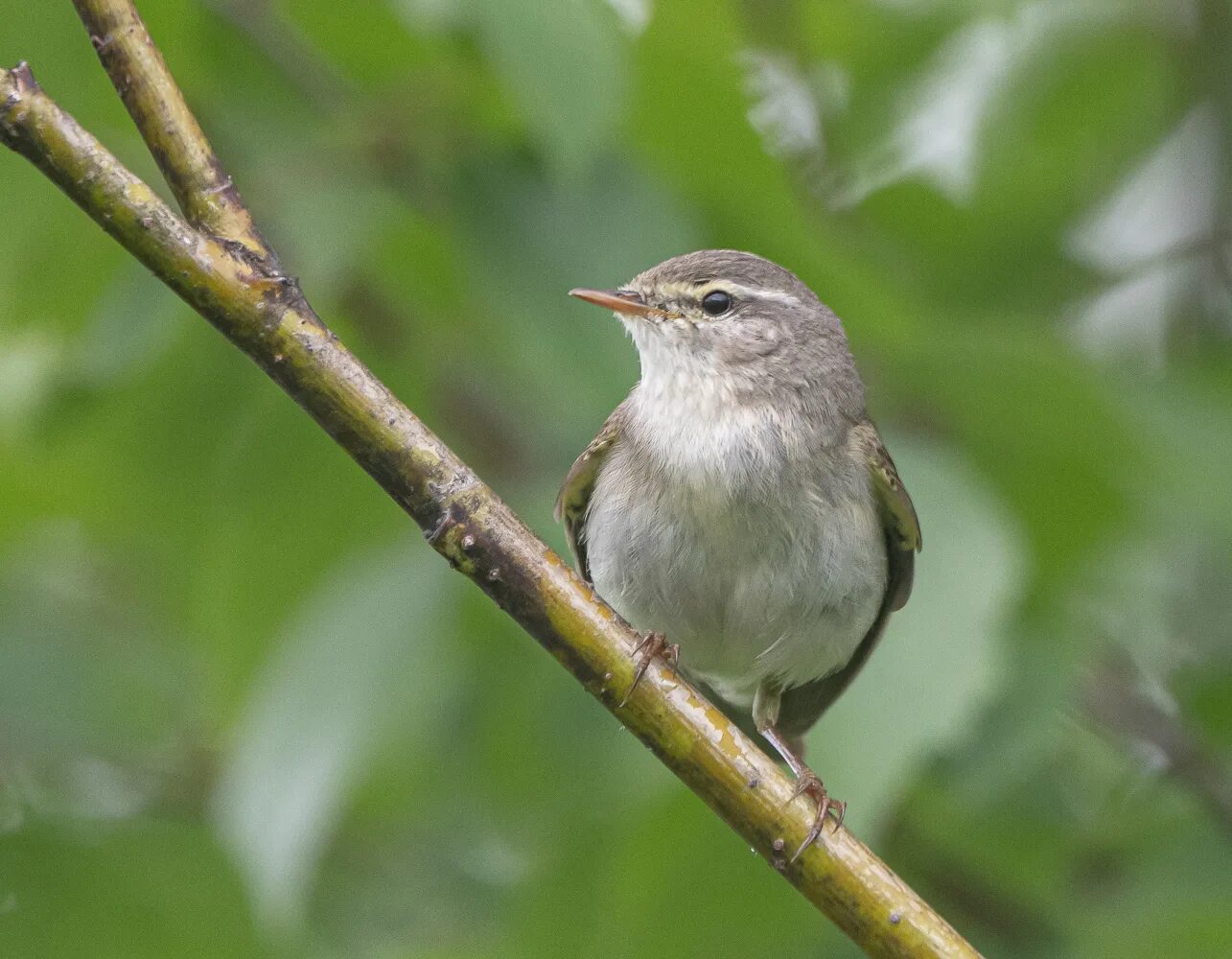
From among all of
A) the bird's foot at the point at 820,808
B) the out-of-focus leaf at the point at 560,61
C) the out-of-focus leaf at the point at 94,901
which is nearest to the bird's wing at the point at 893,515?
the bird's foot at the point at 820,808

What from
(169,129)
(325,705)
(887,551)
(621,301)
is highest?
(887,551)

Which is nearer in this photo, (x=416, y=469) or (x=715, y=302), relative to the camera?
(x=416, y=469)

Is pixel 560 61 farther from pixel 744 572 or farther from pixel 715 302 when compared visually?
pixel 744 572

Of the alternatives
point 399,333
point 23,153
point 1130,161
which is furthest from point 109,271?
point 1130,161

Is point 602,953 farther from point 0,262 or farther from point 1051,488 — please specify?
point 0,262

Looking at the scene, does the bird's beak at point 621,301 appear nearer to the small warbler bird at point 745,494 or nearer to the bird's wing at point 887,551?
the small warbler bird at point 745,494

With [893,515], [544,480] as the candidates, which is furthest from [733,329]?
[544,480]

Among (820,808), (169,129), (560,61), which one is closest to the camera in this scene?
(169,129)

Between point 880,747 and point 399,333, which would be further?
point 399,333
